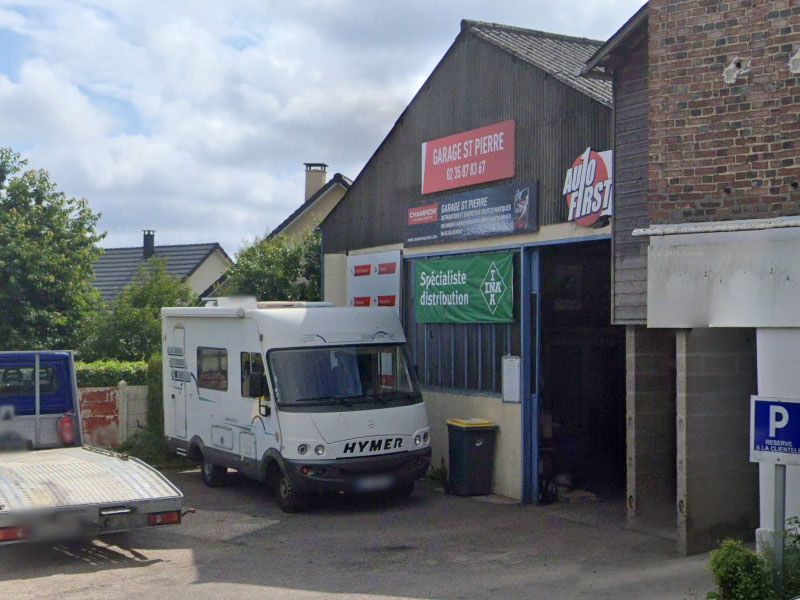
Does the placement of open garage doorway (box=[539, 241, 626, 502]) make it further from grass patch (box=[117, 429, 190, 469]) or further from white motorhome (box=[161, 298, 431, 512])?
grass patch (box=[117, 429, 190, 469])

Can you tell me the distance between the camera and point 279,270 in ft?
78.2

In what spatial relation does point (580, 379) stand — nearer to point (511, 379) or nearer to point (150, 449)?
point (511, 379)

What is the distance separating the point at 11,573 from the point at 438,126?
30.8ft

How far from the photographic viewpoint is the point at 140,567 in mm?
11164

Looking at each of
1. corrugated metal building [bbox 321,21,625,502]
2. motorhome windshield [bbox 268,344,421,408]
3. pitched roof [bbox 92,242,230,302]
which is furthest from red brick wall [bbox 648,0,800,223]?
pitched roof [bbox 92,242,230,302]

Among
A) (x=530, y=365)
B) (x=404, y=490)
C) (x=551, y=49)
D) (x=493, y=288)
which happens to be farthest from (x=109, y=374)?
(x=551, y=49)

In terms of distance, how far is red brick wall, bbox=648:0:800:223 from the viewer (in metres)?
10.5

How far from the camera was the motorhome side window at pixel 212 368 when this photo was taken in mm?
15844

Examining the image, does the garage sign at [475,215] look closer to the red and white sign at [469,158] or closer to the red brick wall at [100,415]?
the red and white sign at [469,158]

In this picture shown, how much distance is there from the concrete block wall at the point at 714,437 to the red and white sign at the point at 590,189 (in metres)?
2.24

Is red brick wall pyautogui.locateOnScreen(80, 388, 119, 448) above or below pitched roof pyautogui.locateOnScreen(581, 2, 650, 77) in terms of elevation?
below

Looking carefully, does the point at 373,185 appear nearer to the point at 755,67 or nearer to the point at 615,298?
the point at 615,298

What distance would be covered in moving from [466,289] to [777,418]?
27.3 feet

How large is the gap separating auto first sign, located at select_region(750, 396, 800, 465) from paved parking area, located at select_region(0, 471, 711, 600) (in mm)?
1780
